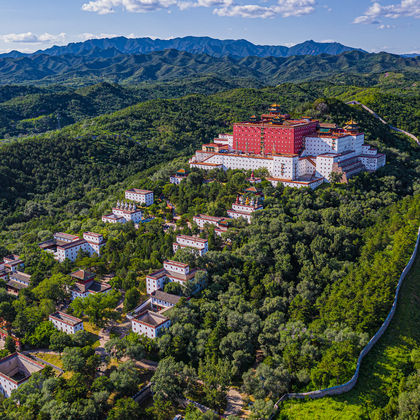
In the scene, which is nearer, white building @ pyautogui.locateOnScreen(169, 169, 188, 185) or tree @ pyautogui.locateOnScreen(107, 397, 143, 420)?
tree @ pyautogui.locateOnScreen(107, 397, 143, 420)

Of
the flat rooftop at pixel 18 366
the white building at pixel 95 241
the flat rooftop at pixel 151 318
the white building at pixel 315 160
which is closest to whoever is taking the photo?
the flat rooftop at pixel 18 366

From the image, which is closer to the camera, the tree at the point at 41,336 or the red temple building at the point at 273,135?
the tree at the point at 41,336

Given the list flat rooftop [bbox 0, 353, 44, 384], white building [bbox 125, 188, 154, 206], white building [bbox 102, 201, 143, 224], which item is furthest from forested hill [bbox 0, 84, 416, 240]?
flat rooftop [bbox 0, 353, 44, 384]

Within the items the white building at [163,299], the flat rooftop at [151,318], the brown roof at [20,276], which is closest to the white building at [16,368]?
the flat rooftop at [151,318]

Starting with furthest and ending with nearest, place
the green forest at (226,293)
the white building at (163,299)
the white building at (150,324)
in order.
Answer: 1. the white building at (163,299)
2. the white building at (150,324)
3. the green forest at (226,293)

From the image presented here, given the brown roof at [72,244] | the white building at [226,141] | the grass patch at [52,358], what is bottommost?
the grass patch at [52,358]

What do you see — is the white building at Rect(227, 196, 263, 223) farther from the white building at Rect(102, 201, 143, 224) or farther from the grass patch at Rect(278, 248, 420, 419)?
the grass patch at Rect(278, 248, 420, 419)

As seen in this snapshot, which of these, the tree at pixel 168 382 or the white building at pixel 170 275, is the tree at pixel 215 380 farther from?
the white building at pixel 170 275

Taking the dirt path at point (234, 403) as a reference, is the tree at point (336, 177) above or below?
above
